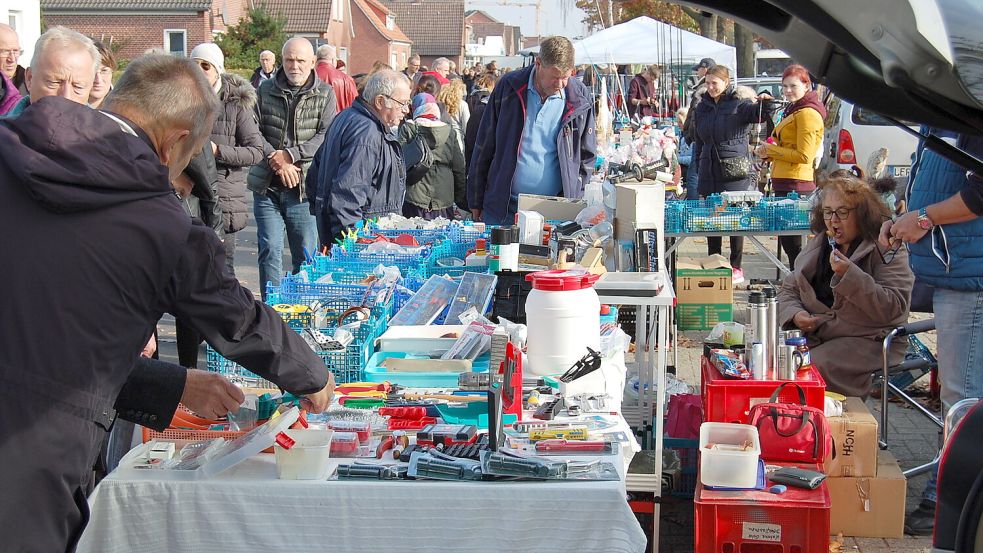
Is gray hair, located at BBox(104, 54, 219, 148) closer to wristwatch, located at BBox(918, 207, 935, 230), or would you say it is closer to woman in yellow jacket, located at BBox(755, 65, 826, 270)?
wristwatch, located at BBox(918, 207, 935, 230)

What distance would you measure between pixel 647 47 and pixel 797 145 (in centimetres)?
1162

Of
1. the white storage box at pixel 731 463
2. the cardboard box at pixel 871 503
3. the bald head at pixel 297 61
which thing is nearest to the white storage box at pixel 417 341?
the white storage box at pixel 731 463

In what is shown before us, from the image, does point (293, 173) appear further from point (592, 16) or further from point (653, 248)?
point (592, 16)

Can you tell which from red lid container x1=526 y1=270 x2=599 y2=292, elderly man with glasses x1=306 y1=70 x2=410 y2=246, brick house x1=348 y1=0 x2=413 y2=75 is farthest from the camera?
brick house x1=348 y1=0 x2=413 y2=75

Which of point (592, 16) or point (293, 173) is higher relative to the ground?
point (592, 16)

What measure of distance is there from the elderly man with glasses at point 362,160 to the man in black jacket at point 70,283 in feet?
13.7

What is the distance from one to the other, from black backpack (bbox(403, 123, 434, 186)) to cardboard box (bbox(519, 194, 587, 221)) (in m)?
2.08

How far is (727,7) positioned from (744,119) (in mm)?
8536

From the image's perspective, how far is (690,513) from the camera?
15.3 feet

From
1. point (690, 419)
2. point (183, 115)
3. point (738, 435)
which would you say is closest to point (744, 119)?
point (690, 419)

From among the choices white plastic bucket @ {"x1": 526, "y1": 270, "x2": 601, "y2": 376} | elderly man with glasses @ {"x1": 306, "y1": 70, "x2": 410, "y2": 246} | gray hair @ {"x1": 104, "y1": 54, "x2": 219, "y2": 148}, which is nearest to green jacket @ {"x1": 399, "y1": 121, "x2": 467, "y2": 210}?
elderly man with glasses @ {"x1": 306, "y1": 70, "x2": 410, "y2": 246}

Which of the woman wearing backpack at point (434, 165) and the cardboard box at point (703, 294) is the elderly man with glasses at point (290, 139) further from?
the cardboard box at point (703, 294)

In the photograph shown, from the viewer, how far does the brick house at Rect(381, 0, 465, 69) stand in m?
89.4

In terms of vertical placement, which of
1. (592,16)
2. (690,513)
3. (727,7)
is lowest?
(690,513)
